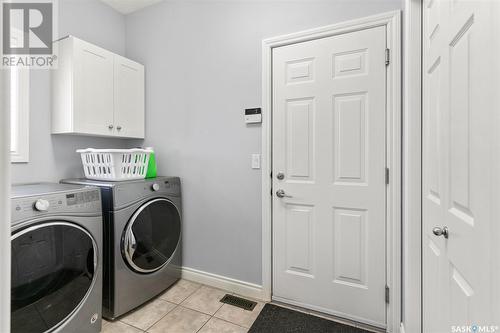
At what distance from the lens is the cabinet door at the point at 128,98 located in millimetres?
2314

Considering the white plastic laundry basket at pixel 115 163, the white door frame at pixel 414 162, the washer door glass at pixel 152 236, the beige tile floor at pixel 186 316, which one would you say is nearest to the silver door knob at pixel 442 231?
the white door frame at pixel 414 162

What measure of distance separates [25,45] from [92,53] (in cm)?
45

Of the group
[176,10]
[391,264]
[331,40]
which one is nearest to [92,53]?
[176,10]

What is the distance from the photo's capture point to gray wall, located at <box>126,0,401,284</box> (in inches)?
79.8

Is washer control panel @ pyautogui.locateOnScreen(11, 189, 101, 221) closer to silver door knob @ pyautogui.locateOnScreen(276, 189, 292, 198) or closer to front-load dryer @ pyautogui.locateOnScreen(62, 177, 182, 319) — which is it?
front-load dryer @ pyautogui.locateOnScreen(62, 177, 182, 319)

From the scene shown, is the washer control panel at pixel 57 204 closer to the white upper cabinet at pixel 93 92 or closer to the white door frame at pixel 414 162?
the white upper cabinet at pixel 93 92

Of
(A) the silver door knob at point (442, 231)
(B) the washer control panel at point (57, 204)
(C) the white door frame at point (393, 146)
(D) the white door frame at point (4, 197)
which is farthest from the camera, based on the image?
(C) the white door frame at point (393, 146)

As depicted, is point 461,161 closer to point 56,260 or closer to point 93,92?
point 56,260

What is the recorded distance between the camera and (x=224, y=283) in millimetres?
2176

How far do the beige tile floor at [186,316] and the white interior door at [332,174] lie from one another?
0.40 meters

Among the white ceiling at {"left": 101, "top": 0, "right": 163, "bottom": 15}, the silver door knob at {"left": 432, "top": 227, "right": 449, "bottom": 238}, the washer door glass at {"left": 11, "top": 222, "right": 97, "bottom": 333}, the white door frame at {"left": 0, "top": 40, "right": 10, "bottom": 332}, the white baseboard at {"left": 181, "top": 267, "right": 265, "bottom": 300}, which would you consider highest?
the white ceiling at {"left": 101, "top": 0, "right": 163, "bottom": 15}

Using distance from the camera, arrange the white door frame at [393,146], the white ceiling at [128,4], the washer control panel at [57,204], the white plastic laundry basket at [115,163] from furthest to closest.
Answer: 1. the white ceiling at [128,4]
2. the white plastic laundry basket at [115,163]
3. the white door frame at [393,146]
4. the washer control panel at [57,204]

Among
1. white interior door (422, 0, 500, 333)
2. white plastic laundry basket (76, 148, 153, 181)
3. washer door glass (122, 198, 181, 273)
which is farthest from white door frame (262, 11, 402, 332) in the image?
white plastic laundry basket (76, 148, 153, 181)

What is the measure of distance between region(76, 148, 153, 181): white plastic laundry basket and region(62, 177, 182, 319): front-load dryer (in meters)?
0.11
